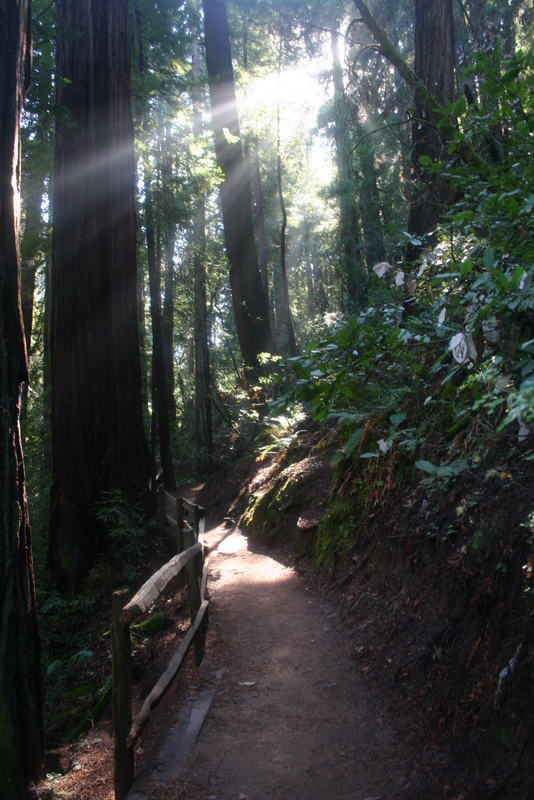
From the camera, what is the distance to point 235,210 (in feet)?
52.5

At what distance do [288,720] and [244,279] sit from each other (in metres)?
12.8

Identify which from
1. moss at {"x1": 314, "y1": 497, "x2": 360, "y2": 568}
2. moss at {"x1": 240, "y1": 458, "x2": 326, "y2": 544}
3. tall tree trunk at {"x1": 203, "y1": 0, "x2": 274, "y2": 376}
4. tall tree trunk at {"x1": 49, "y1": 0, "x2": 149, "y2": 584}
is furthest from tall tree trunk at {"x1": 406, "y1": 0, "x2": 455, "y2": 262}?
tall tree trunk at {"x1": 203, "y1": 0, "x2": 274, "y2": 376}

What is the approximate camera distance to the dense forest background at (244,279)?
375cm

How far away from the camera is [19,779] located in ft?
12.5

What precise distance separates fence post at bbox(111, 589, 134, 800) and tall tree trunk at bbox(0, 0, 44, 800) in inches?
28.1

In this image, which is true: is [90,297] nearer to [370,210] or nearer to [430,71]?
[430,71]

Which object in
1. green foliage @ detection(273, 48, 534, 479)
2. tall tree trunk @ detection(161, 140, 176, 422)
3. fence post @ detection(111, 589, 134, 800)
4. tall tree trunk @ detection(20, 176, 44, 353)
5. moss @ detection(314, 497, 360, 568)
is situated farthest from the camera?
tall tree trunk @ detection(161, 140, 176, 422)

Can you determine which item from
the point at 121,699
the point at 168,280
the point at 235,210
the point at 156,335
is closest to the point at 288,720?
the point at 121,699

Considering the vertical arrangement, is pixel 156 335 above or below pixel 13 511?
above

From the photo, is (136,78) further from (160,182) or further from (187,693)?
(187,693)

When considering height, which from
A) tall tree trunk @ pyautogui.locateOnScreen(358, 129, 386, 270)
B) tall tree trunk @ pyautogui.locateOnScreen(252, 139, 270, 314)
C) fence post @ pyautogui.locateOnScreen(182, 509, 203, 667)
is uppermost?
tall tree trunk @ pyautogui.locateOnScreen(252, 139, 270, 314)

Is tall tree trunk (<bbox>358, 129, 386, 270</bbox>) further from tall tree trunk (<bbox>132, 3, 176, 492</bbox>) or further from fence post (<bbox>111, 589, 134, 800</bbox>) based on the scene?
fence post (<bbox>111, 589, 134, 800</bbox>)

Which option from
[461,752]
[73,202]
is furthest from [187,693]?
[73,202]

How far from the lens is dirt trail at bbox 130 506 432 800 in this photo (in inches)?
141
